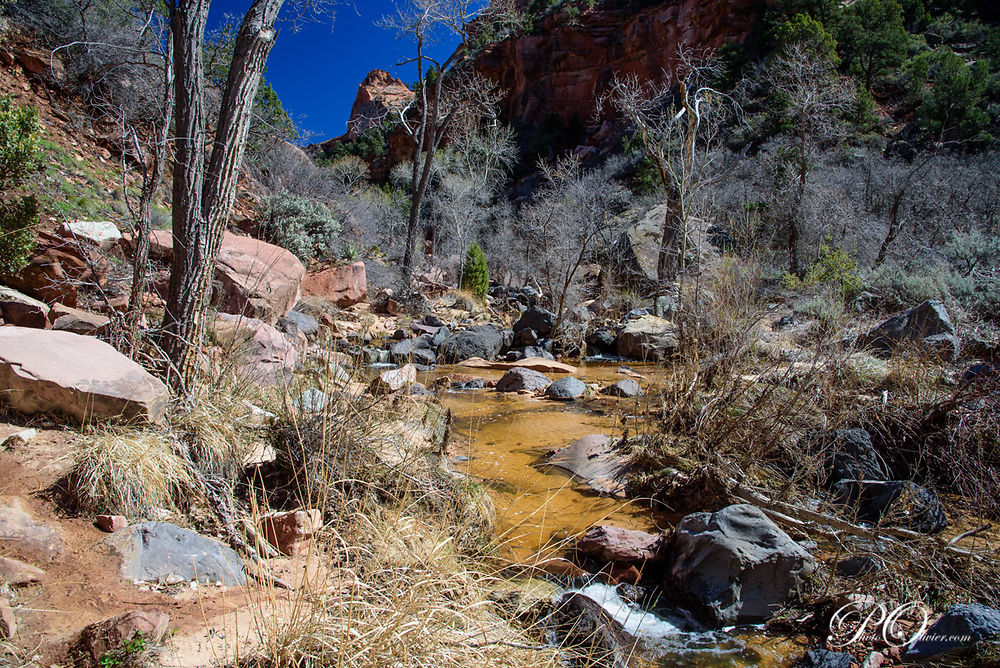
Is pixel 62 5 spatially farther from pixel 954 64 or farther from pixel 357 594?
pixel 954 64

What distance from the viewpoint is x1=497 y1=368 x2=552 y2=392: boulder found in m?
7.88

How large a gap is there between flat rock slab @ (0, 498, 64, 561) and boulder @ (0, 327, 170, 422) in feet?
2.18

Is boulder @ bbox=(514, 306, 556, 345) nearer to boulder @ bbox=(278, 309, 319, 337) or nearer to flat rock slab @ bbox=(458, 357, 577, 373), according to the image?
flat rock slab @ bbox=(458, 357, 577, 373)

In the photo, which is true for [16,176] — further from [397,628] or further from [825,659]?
[825,659]

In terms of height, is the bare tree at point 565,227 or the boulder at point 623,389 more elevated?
the bare tree at point 565,227

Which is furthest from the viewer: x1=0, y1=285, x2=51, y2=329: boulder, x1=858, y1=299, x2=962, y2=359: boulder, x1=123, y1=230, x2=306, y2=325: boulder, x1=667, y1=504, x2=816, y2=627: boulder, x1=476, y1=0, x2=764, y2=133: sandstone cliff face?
x1=476, y1=0, x2=764, y2=133: sandstone cliff face

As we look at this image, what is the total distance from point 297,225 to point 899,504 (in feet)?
36.7

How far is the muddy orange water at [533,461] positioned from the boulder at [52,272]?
3.80 m

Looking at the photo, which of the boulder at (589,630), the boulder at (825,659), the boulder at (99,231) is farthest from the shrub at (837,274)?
the boulder at (99,231)

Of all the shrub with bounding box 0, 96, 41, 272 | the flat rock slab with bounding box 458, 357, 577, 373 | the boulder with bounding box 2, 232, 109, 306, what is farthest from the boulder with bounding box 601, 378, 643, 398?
the shrub with bounding box 0, 96, 41, 272

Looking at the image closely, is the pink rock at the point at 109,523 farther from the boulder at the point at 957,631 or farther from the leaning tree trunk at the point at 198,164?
the boulder at the point at 957,631

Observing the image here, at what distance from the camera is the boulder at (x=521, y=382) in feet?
25.8

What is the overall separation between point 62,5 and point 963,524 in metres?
16.1

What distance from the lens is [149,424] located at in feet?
9.83
